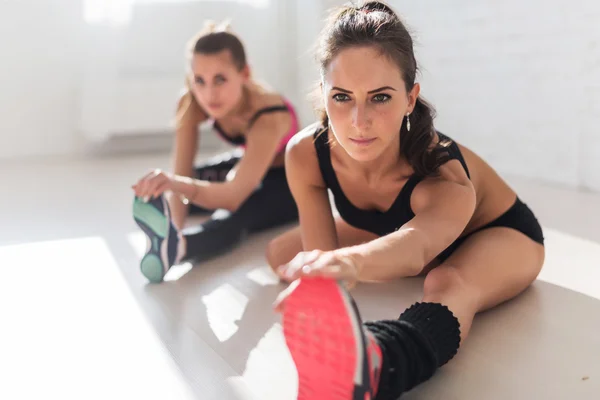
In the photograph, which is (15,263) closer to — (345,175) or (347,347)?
(345,175)

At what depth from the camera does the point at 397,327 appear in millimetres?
772

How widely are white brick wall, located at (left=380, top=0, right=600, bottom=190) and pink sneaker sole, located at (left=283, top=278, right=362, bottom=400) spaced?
140 cm

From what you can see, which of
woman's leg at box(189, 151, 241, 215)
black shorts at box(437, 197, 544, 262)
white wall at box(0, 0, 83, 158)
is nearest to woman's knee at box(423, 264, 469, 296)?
black shorts at box(437, 197, 544, 262)

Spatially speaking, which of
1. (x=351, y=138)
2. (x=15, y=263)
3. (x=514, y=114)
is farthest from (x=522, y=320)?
(x=514, y=114)

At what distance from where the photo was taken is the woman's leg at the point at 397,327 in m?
0.65

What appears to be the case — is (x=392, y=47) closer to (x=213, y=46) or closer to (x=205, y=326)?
(x=205, y=326)

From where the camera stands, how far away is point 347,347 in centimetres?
65

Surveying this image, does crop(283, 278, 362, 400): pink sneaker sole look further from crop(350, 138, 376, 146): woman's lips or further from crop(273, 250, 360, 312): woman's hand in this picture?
crop(350, 138, 376, 146): woman's lips

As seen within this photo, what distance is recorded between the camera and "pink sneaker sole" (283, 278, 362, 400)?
652mm

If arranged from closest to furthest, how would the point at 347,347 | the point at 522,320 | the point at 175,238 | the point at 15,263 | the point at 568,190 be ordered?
the point at 347,347 < the point at 522,320 < the point at 175,238 < the point at 15,263 < the point at 568,190

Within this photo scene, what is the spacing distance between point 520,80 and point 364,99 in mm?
1470

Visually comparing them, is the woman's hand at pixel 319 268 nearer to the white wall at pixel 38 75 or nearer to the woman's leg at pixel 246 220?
the woman's leg at pixel 246 220

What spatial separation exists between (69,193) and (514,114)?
1.47m

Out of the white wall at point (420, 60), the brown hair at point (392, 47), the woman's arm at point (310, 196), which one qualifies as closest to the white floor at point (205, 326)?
the woman's arm at point (310, 196)
